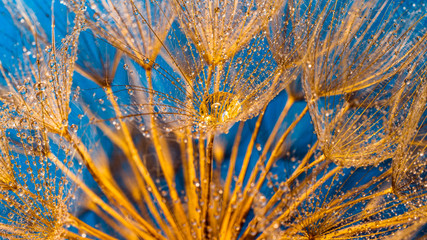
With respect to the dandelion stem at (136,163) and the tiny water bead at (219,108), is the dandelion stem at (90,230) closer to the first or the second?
the dandelion stem at (136,163)

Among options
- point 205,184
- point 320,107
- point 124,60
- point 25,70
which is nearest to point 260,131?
point 320,107

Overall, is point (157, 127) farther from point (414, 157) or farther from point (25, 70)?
point (414, 157)

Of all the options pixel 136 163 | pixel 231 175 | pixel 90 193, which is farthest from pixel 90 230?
pixel 231 175

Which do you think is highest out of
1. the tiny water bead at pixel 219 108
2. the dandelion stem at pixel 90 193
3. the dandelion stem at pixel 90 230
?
the tiny water bead at pixel 219 108

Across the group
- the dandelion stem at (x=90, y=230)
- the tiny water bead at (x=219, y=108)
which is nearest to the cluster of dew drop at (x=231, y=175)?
the tiny water bead at (x=219, y=108)

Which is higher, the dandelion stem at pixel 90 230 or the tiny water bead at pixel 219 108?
the tiny water bead at pixel 219 108

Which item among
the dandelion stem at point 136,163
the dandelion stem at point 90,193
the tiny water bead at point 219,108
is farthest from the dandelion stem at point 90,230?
the tiny water bead at point 219,108

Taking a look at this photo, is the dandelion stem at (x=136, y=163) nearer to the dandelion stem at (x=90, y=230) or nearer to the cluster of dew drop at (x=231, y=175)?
the cluster of dew drop at (x=231, y=175)

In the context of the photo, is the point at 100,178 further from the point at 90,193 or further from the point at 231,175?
the point at 231,175

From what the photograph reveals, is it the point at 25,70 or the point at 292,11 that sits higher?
the point at 292,11

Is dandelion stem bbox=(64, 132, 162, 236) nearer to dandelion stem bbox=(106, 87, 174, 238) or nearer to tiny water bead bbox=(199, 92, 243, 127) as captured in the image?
dandelion stem bbox=(106, 87, 174, 238)

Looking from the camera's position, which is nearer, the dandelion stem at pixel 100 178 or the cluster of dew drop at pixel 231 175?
the cluster of dew drop at pixel 231 175
